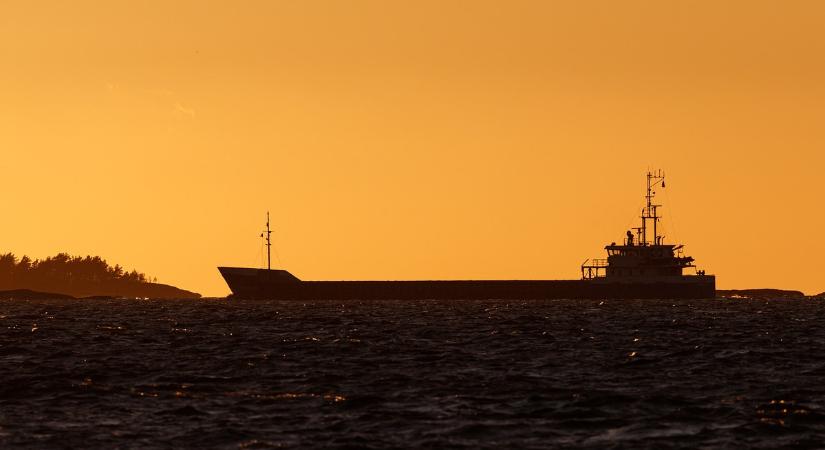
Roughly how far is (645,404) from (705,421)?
329cm

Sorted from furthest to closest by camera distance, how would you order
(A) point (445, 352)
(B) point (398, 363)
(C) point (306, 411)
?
(A) point (445, 352) < (B) point (398, 363) < (C) point (306, 411)

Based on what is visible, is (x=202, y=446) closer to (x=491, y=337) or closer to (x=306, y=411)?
(x=306, y=411)

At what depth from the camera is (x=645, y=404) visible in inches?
1436

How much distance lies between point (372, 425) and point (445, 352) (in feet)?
78.2

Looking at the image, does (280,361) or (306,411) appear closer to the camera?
(306,411)

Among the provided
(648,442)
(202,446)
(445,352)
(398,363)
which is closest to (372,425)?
(202,446)

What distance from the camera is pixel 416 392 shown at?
40.0 metres

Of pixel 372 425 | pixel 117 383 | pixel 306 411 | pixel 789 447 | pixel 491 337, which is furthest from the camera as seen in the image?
pixel 491 337

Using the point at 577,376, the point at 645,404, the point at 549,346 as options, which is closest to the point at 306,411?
the point at 645,404

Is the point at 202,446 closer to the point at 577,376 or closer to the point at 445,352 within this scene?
the point at 577,376

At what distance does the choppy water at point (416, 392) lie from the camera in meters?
31.4

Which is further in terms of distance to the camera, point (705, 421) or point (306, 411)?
point (306, 411)

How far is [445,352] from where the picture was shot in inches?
2235

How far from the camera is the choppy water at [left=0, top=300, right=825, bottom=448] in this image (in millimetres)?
31359
